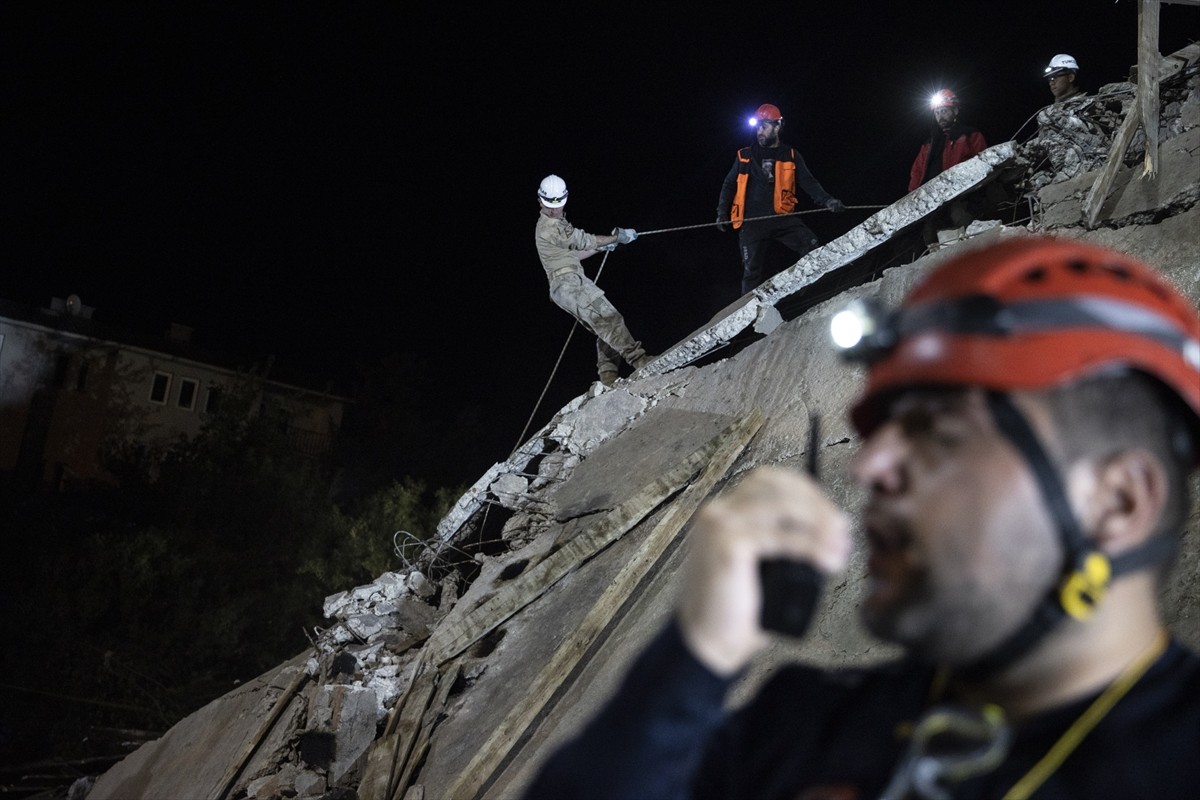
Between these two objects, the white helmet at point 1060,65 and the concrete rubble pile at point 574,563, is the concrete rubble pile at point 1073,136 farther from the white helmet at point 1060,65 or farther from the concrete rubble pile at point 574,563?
the white helmet at point 1060,65

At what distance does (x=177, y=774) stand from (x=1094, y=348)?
27.8ft

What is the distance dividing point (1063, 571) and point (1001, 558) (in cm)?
9

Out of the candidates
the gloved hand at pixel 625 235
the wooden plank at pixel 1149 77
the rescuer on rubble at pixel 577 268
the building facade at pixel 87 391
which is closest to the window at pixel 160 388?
the building facade at pixel 87 391

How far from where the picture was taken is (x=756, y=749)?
1.36 metres

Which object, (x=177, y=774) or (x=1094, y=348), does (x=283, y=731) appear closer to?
(x=177, y=774)

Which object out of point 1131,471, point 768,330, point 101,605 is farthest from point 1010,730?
point 101,605

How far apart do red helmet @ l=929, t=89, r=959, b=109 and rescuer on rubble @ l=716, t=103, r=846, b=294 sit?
4.12ft

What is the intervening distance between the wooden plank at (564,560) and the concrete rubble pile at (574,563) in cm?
2

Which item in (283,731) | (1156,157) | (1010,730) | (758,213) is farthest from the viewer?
(758,213)

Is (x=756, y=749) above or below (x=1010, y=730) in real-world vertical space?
below

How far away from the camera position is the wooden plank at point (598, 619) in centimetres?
467

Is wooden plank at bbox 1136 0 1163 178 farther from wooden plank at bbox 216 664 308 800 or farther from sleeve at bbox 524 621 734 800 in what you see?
wooden plank at bbox 216 664 308 800

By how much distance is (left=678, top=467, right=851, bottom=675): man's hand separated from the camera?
113cm

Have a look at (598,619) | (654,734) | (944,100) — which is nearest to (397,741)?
(598,619)
